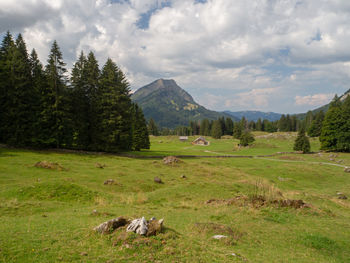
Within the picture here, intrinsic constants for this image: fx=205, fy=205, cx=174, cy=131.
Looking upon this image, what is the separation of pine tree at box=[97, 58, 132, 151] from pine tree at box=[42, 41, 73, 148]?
7.13m

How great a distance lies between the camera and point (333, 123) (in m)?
68.9

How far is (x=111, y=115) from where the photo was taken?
47469 millimetres

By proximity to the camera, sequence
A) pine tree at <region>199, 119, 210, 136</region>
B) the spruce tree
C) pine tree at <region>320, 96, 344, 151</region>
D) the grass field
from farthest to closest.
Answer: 1. pine tree at <region>199, 119, 210, 136</region>
2. pine tree at <region>320, 96, 344, 151</region>
3. the spruce tree
4. the grass field

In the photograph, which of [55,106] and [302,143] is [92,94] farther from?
[302,143]

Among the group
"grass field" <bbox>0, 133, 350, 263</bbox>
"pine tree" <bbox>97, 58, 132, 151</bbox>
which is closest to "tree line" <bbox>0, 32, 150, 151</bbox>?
"pine tree" <bbox>97, 58, 132, 151</bbox>

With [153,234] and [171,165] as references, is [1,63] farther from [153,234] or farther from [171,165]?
[153,234]

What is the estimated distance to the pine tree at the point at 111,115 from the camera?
47619 mm

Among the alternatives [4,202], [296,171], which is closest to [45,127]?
[4,202]

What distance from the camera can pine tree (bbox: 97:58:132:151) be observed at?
47.6 m

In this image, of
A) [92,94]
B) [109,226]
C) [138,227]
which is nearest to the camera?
[138,227]

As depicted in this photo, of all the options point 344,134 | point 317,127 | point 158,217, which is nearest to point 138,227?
point 158,217

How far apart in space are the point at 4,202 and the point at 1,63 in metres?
39.0

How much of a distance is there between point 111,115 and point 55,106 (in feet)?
37.0

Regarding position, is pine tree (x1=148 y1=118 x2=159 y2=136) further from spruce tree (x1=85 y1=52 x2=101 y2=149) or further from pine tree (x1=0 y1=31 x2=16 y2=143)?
pine tree (x1=0 y1=31 x2=16 y2=143)
